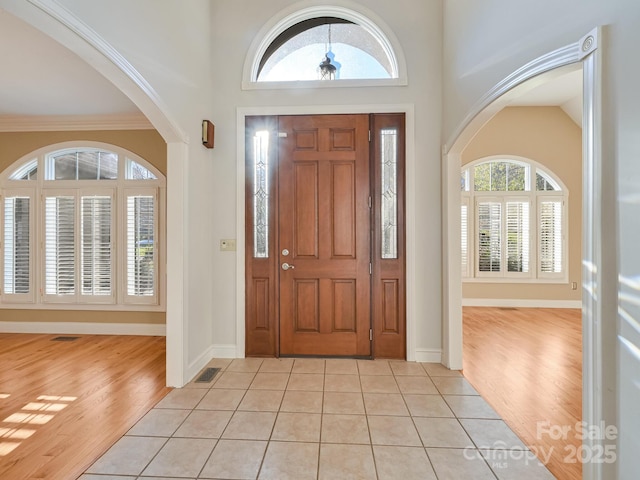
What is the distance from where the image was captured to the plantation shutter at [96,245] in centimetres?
402

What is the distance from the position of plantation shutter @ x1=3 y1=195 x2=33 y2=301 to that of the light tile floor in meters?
3.22

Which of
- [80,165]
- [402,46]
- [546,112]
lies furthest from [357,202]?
[546,112]

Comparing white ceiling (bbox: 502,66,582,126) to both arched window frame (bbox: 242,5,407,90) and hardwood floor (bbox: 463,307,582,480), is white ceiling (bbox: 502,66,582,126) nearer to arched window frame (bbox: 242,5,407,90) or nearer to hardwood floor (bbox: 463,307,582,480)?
arched window frame (bbox: 242,5,407,90)

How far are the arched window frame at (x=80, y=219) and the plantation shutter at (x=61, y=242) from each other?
50 mm

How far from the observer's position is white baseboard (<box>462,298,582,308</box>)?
5.34m

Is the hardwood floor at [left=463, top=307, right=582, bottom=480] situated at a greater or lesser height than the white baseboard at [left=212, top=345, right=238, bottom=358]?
lesser

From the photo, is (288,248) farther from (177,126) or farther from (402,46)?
(402,46)

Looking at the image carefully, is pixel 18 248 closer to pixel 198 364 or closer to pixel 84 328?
pixel 84 328

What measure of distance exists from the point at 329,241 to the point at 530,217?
14.1 ft

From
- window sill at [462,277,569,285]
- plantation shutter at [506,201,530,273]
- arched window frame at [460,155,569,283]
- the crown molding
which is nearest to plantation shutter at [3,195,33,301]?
the crown molding

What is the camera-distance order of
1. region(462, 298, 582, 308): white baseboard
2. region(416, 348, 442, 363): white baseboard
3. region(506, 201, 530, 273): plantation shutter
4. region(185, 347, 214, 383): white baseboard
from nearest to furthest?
region(185, 347, 214, 383): white baseboard → region(416, 348, 442, 363): white baseboard → region(462, 298, 582, 308): white baseboard → region(506, 201, 530, 273): plantation shutter

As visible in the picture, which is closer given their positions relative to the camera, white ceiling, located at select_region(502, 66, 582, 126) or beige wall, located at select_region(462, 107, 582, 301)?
white ceiling, located at select_region(502, 66, 582, 126)

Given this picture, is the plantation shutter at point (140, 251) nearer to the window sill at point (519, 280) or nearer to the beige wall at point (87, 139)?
the beige wall at point (87, 139)

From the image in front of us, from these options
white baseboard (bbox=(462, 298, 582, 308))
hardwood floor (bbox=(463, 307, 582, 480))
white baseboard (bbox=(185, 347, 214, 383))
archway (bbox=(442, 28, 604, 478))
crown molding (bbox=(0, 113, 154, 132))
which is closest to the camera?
archway (bbox=(442, 28, 604, 478))
